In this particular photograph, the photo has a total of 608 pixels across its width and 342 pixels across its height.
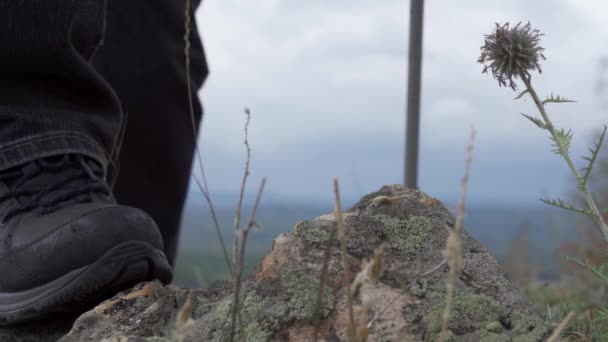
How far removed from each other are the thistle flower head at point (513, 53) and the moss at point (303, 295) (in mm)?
562

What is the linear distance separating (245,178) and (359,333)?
1.30ft

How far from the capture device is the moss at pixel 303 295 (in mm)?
1339

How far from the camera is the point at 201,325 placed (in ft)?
4.73

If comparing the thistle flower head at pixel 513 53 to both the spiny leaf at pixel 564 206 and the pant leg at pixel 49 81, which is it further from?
the pant leg at pixel 49 81

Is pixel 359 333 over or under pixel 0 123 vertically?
under

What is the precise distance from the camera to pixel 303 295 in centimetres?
136

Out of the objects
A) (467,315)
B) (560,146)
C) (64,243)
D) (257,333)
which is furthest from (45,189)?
(560,146)

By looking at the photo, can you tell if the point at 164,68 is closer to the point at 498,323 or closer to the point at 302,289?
the point at 302,289

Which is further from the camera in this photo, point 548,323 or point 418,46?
point 418,46

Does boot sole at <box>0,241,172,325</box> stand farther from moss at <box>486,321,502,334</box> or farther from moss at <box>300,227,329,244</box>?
moss at <box>486,321,502,334</box>

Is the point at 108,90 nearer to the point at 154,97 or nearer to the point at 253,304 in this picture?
the point at 154,97

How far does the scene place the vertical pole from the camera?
241 cm

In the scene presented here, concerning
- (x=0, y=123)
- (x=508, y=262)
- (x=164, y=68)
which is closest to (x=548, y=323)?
(x=0, y=123)

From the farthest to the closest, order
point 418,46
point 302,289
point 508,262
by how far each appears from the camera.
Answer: point 508,262 < point 418,46 < point 302,289
